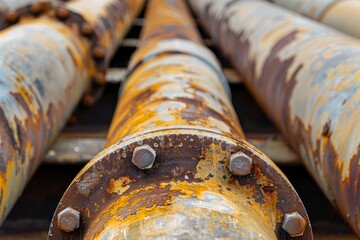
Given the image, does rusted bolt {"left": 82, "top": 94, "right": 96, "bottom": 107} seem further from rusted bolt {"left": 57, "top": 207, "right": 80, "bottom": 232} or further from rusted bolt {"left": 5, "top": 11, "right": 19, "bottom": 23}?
rusted bolt {"left": 57, "top": 207, "right": 80, "bottom": 232}

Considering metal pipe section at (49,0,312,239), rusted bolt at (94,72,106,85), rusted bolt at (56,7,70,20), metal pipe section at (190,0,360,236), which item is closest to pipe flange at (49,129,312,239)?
metal pipe section at (49,0,312,239)

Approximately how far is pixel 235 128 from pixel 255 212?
457 millimetres

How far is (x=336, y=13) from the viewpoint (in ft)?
8.86

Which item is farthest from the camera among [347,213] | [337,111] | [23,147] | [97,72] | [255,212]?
[97,72]

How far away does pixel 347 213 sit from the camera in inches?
49.3

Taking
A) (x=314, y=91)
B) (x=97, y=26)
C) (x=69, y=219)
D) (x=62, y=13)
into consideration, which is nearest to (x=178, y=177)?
(x=69, y=219)

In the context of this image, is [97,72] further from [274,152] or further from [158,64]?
[274,152]

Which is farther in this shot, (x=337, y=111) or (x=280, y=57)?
(x=280, y=57)

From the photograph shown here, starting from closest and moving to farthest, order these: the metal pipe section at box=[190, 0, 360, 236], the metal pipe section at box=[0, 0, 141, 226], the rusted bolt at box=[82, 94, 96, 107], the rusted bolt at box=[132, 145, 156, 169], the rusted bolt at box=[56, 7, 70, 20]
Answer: the rusted bolt at box=[132, 145, 156, 169], the metal pipe section at box=[190, 0, 360, 236], the metal pipe section at box=[0, 0, 141, 226], the rusted bolt at box=[56, 7, 70, 20], the rusted bolt at box=[82, 94, 96, 107]

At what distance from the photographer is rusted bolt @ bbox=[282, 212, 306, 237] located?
3.41 feet

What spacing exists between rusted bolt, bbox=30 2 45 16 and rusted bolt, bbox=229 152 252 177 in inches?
70.2

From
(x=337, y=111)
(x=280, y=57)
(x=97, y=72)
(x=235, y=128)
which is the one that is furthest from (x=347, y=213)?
(x=97, y=72)

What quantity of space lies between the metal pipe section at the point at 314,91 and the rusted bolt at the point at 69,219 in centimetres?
67

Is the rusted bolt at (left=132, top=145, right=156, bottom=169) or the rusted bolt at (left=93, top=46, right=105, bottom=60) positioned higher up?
the rusted bolt at (left=132, top=145, right=156, bottom=169)
